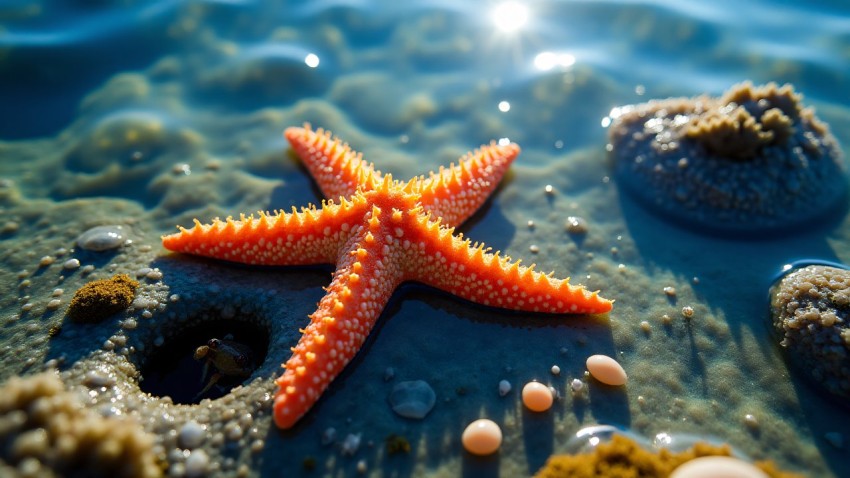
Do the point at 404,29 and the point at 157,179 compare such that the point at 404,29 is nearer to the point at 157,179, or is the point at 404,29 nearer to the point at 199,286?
the point at 157,179

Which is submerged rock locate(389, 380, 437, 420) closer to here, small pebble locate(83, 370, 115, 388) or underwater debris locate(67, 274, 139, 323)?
small pebble locate(83, 370, 115, 388)

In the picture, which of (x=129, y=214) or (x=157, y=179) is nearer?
(x=129, y=214)

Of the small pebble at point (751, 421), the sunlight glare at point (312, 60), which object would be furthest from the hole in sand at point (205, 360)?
the sunlight glare at point (312, 60)

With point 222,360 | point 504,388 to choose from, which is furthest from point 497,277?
point 222,360

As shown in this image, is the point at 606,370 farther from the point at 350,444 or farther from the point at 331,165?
the point at 331,165

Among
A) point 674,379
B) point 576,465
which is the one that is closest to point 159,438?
point 576,465

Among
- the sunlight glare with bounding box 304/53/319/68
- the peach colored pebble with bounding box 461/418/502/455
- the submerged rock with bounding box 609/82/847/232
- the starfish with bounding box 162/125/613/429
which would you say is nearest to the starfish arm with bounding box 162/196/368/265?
the starfish with bounding box 162/125/613/429

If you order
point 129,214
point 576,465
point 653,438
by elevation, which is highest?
point 129,214
